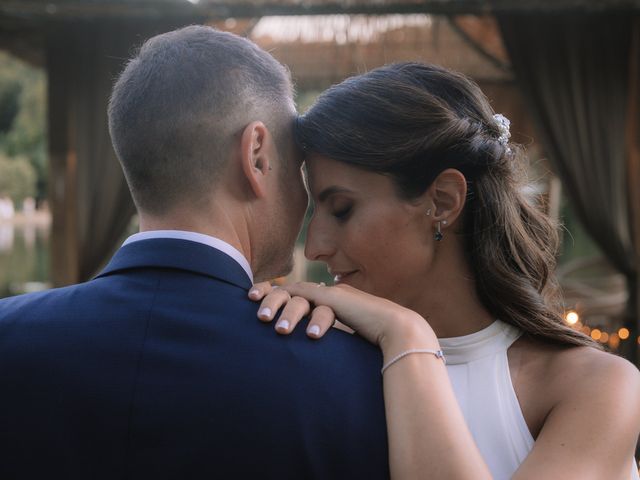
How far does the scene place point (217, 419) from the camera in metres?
1.10

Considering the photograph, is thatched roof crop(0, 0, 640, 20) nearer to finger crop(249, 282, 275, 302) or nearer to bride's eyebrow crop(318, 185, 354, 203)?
bride's eyebrow crop(318, 185, 354, 203)

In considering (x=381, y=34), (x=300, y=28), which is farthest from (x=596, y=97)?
(x=300, y=28)

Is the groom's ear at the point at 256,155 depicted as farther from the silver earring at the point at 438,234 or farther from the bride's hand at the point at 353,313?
the silver earring at the point at 438,234

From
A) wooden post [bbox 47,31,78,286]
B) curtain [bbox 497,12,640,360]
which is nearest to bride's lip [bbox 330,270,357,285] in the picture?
curtain [bbox 497,12,640,360]

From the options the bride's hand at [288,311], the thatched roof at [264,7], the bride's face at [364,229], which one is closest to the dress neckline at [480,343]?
the bride's face at [364,229]

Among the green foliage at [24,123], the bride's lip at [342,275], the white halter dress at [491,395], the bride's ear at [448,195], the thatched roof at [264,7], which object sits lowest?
the green foliage at [24,123]

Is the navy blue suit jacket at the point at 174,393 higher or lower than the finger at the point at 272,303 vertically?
lower

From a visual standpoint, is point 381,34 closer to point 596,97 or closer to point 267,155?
point 596,97

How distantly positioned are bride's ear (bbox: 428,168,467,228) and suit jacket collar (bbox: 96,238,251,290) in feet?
2.46

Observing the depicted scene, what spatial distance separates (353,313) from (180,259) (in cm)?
35

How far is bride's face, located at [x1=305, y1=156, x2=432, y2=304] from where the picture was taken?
70.9 inches

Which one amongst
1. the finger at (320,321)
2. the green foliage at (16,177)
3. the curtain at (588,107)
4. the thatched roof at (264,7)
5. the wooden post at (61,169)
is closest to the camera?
the finger at (320,321)

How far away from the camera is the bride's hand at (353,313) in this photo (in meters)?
1.24

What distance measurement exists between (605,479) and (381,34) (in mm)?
5989
